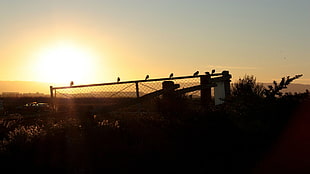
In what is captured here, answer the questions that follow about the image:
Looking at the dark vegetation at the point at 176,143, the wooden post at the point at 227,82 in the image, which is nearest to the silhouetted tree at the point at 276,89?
the dark vegetation at the point at 176,143

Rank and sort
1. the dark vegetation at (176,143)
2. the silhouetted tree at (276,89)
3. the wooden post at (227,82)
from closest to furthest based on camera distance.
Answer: the dark vegetation at (176,143) < the silhouetted tree at (276,89) < the wooden post at (227,82)

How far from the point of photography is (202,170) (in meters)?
4.78

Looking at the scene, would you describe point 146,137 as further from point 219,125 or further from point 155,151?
point 219,125

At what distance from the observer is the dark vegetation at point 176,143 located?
4.93 meters

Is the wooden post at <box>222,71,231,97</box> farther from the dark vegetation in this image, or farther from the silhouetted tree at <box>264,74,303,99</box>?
the silhouetted tree at <box>264,74,303,99</box>

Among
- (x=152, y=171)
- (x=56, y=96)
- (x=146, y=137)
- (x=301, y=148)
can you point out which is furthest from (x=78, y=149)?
(x=56, y=96)

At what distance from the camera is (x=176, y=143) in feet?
18.2

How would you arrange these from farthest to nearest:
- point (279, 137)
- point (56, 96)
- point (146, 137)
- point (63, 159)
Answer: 1. point (56, 96)
2. point (146, 137)
3. point (63, 159)
4. point (279, 137)

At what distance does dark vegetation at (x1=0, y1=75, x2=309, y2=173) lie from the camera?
4.93m

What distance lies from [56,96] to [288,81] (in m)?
11.7

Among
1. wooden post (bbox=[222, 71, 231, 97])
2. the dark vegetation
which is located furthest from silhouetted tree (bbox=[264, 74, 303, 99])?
Result: wooden post (bbox=[222, 71, 231, 97])

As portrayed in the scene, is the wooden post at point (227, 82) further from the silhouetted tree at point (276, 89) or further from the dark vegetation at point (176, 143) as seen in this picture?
→ the silhouetted tree at point (276, 89)

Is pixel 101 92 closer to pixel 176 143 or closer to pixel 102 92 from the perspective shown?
pixel 102 92

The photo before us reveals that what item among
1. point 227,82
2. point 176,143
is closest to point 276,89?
point 176,143
